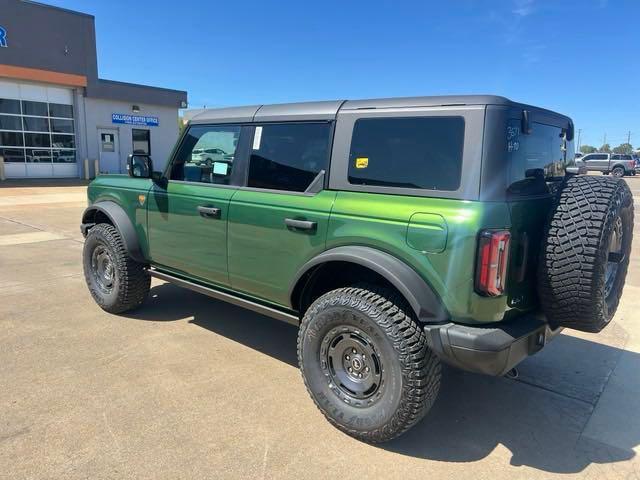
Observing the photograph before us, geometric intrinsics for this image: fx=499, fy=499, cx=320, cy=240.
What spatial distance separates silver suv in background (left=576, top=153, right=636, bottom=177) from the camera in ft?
131

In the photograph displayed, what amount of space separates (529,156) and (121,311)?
3.86 metres

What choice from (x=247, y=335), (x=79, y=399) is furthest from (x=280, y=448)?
(x=247, y=335)

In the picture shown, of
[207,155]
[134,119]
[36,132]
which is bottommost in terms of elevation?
[207,155]

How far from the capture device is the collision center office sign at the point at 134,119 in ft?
78.2

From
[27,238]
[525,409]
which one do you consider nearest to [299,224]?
[525,409]

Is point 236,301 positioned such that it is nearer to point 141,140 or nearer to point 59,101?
point 59,101

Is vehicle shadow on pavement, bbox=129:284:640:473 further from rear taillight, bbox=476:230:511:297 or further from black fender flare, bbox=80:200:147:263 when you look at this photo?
rear taillight, bbox=476:230:511:297

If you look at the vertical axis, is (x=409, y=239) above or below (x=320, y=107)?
below

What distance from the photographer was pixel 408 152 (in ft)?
9.31

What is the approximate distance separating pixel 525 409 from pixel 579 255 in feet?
4.18

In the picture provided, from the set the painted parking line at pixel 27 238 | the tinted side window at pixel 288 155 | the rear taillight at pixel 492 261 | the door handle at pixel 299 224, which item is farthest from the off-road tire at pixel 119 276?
the painted parking line at pixel 27 238

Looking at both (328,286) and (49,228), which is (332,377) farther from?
(49,228)

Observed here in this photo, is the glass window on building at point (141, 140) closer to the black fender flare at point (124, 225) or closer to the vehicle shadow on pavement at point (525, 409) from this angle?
the black fender flare at point (124, 225)

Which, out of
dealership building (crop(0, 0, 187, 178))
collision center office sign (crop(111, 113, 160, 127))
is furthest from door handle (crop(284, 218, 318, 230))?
collision center office sign (crop(111, 113, 160, 127))
